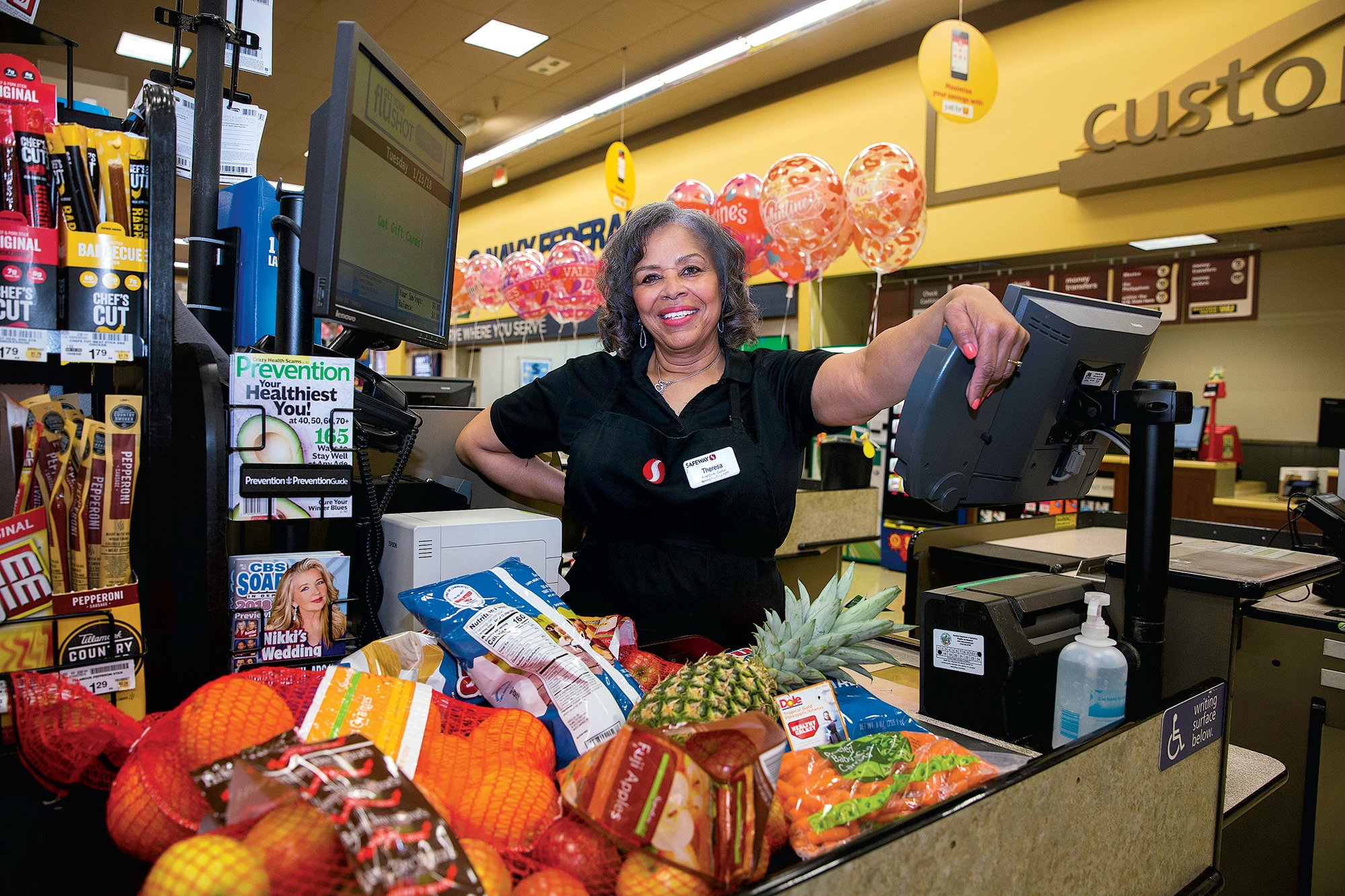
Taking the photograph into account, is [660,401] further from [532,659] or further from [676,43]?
[676,43]

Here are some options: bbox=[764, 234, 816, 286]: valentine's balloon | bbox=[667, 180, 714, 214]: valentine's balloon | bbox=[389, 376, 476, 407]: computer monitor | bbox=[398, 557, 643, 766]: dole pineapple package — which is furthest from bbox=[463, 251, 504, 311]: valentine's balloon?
bbox=[398, 557, 643, 766]: dole pineapple package

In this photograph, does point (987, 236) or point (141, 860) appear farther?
point (987, 236)

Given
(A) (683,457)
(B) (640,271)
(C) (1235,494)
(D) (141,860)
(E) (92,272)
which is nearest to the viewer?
(D) (141,860)

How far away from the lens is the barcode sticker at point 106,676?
0.91 metres

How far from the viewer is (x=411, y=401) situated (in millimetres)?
2740

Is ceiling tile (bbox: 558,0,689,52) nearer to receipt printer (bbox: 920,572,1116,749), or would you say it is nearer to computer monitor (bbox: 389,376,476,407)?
computer monitor (bbox: 389,376,476,407)

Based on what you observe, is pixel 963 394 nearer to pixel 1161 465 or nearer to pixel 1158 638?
pixel 1161 465

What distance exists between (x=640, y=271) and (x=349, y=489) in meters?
0.89

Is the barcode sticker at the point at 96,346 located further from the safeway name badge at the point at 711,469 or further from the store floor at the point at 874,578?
the store floor at the point at 874,578

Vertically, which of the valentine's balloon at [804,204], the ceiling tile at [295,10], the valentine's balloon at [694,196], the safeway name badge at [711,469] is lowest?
the safeway name badge at [711,469]

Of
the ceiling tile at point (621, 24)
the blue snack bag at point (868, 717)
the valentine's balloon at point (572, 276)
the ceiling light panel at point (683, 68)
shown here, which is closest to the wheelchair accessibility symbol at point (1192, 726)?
the blue snack bag at point (868, 717)

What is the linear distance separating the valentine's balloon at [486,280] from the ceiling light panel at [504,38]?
7.83 feet

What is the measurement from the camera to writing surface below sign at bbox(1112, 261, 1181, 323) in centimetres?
629

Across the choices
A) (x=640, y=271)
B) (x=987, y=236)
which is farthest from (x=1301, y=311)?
(x=640, y=271)
